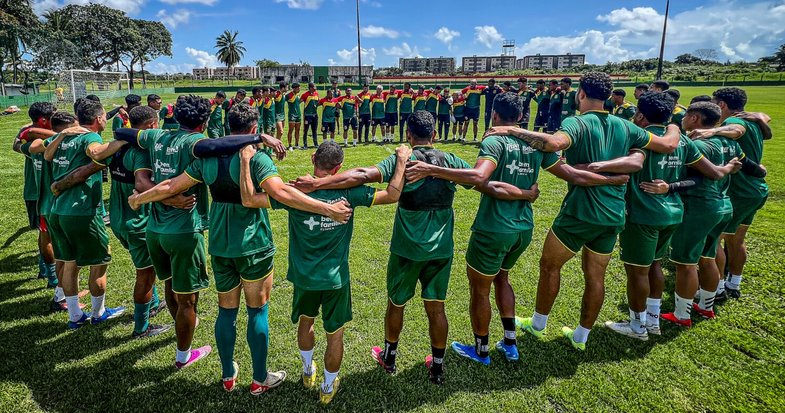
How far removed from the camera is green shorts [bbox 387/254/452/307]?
3533 mm

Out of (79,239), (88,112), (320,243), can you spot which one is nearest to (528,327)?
(320,243)

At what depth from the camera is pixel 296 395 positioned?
11.6 feet

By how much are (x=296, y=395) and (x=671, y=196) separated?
3976 mm

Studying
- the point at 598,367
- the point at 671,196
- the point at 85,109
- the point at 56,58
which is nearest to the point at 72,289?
the point at 85,109

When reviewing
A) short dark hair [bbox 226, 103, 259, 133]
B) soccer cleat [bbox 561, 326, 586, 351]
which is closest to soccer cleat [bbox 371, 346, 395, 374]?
soccer cleat [bbox 561, 326, 586, 351]

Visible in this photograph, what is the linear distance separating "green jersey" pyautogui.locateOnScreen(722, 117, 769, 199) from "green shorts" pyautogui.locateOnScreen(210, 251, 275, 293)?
→ 518 centimetres

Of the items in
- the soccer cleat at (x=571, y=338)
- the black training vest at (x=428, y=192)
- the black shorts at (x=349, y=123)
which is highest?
the black shorts at (x=349, y=123)

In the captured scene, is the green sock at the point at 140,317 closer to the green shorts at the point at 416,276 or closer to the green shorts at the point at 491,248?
the green shorts at the point at 416,276

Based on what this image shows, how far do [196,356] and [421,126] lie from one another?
3001 millimetres

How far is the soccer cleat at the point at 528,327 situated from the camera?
174 inches

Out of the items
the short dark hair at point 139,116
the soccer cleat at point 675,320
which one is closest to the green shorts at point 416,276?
the short dark hair at point 139,116

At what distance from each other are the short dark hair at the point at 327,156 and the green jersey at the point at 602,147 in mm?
2051

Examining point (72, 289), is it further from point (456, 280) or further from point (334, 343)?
point (456, 280)

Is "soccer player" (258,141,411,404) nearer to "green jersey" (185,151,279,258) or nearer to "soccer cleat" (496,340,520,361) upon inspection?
"green jersey" (185,151,279,258)
